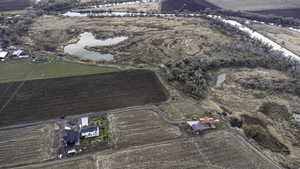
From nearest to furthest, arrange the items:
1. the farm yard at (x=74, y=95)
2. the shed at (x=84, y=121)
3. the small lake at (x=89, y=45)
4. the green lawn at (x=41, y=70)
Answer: the shed at (x=84, y=121) → the farm yard at (x=74, y=95) → the green lawn at (x=41, y=70) → the small lake at (x=89, y=45)

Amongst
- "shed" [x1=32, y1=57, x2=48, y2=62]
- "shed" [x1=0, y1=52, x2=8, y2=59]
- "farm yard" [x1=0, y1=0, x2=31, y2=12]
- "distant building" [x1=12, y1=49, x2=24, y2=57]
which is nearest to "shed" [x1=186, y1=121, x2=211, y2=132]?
"shed" [x1=32, y1=57, x2=48, y2=62]

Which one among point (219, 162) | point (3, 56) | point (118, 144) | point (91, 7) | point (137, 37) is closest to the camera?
point (219, 162)

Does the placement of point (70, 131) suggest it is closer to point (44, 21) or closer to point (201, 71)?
point (201, 71)

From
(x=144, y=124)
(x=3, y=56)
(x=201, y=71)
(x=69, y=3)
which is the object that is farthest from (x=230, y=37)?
(x=69, y=3)

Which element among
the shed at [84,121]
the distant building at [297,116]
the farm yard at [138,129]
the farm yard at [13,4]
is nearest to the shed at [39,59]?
the shed at [84,121]

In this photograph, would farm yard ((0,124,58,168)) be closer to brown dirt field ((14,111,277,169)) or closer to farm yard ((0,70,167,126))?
brown dirt field ((14,111,277,169))

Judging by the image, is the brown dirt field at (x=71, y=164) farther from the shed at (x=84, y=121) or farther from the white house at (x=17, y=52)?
the white house at (x=17, y=52)
